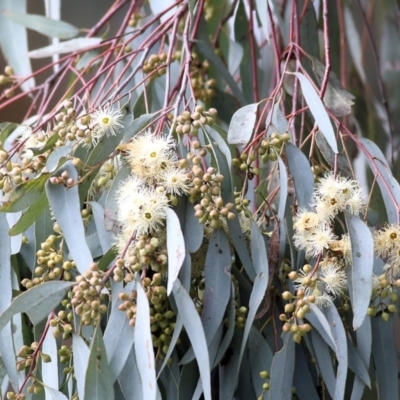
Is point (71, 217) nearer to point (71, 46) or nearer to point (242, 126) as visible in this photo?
point (242, 126)

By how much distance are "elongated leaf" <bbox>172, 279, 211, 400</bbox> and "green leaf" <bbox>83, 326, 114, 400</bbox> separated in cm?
10

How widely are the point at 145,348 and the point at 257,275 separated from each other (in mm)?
168

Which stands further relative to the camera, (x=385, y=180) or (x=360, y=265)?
(x=385, y=180)

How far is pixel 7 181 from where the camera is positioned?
33.7 inches

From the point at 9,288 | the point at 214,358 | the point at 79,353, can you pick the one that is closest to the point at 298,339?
the point at 214,358

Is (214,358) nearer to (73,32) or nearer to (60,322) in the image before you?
(60,322)

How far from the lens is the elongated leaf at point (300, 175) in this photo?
915 millimetres

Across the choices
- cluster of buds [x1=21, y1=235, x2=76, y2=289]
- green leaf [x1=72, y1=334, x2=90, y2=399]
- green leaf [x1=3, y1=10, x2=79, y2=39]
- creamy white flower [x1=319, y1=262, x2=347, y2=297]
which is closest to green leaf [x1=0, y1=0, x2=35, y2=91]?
green leaf [x1=3, y1=10, x2=79, y2=39]

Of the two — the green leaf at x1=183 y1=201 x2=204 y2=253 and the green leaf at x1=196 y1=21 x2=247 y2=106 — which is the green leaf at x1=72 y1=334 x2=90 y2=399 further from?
the green leaf at x1=196 y1=21 x2=247 y2=106

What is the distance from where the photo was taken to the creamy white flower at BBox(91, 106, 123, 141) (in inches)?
34.5

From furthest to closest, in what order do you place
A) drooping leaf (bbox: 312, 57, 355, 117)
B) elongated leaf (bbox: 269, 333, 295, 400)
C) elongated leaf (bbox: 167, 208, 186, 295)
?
drooping leaf (bbox: 312, 57, 355, 117) → elongated leaf (bbox: 269, 333, 295, 400) → elongated leaf (bbox: 167, 208, 186, 295)

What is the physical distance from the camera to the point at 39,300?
0.80 m

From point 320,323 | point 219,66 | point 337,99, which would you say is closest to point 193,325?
point 320,323

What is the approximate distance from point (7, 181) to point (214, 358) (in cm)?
34
